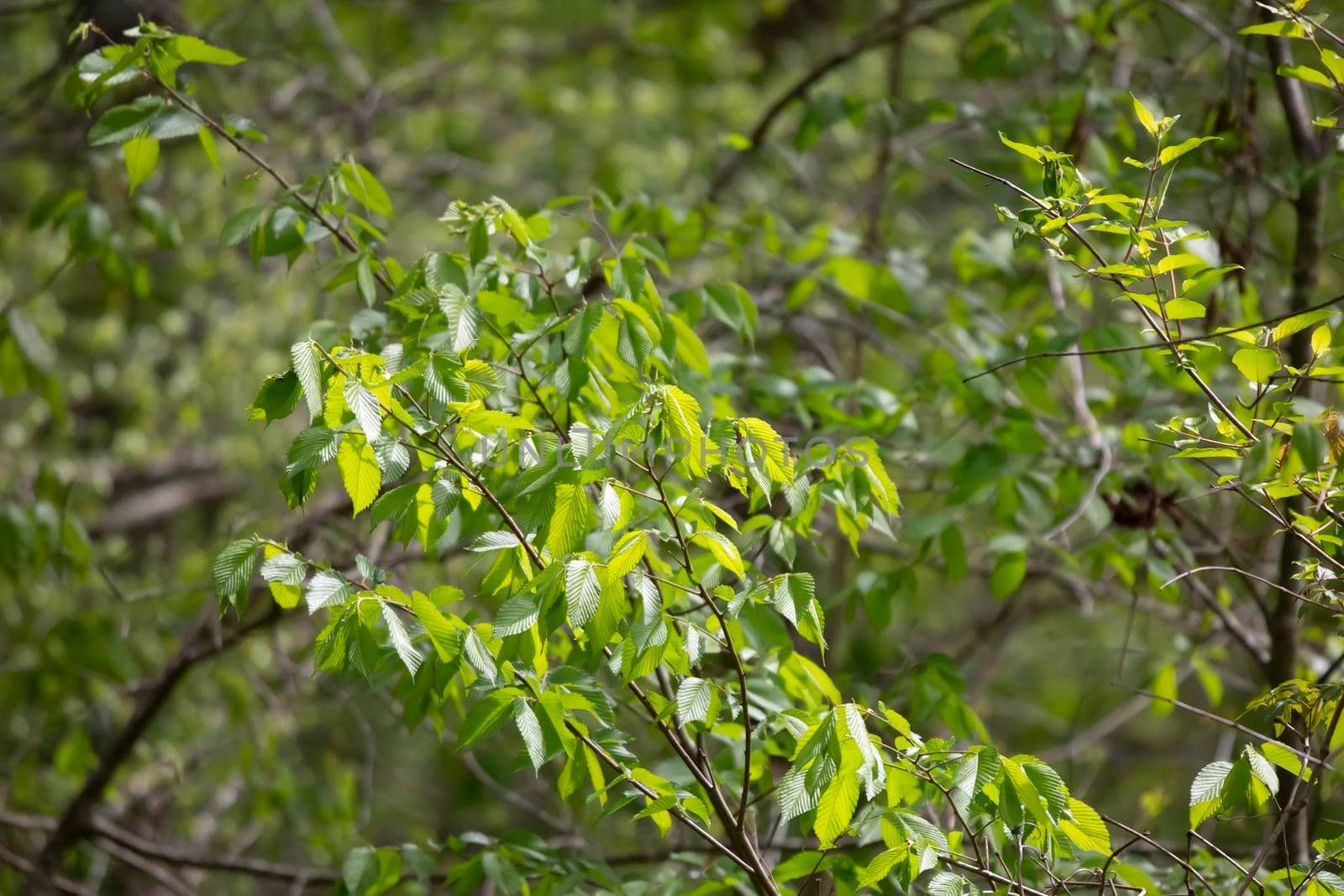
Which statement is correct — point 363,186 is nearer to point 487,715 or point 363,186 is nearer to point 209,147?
point 209,147

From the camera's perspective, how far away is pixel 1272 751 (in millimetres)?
1553

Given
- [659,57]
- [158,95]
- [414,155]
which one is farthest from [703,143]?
[158,95]

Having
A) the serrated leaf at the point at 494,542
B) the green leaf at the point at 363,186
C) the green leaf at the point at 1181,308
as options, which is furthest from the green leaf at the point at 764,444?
the green leaf at the point at 363,186

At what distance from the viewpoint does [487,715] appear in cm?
146

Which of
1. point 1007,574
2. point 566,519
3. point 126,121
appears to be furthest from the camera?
point 1007,574

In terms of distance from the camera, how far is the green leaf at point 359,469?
142cm

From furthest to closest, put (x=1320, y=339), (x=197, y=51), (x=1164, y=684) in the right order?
1. (x=1164, y=684)
2. (x=197, y=51)
3. (x=1320, y=339)

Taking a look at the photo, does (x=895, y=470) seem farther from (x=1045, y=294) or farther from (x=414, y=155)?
(x=414, y=155)

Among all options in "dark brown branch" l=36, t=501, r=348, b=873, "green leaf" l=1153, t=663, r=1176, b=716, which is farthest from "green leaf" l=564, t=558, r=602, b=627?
"green leaf" l=1153, t=663, r=1176, b=716

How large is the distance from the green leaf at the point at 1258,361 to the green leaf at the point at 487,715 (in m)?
1.06

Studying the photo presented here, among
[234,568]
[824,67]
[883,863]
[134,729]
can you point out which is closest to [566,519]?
[234,568]

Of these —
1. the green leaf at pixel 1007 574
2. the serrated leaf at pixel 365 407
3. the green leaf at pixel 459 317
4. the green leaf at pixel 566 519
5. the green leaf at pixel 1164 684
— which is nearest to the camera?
the serrated leaf at pixel 365 407

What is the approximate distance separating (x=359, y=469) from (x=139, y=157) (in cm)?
83

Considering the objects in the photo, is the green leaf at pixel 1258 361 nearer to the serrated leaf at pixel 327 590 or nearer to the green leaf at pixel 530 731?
the green leaf at pixel 530 731
